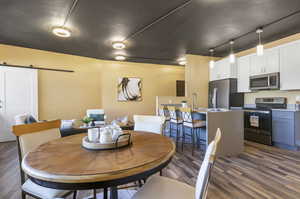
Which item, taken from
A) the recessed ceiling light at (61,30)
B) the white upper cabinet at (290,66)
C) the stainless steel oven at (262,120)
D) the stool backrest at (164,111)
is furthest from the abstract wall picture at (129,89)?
the white upper cabinet at (290,66)

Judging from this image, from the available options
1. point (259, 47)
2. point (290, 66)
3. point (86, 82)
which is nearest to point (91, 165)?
point (259, 47)

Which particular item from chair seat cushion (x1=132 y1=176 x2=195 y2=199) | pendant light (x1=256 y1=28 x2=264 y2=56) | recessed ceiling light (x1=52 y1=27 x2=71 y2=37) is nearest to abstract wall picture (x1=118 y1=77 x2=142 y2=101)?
recessed ceiling light (x1=52 y1=27 x2=71 y2=37)

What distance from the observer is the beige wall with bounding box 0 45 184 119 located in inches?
184

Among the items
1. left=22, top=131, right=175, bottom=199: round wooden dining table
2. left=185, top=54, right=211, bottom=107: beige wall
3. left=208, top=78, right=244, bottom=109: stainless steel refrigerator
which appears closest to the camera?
left=22, top=131, right=175, bottom=199: round wooden dining table

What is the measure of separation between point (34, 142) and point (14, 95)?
3.93 m

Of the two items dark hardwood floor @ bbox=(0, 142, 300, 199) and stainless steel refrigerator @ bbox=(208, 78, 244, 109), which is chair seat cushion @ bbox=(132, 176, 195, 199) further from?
stainless steel refrigerator @ bbox=(208, 78, 244, 109)

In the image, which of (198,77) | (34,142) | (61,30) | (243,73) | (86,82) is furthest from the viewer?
(86,82)

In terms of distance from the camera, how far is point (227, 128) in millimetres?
3020

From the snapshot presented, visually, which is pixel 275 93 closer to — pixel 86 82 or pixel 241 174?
pixel 241 174

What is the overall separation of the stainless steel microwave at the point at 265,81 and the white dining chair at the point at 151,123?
3322mm

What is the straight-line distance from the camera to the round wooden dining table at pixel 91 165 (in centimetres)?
78

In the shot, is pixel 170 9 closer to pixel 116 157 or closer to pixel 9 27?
pixel 116 157

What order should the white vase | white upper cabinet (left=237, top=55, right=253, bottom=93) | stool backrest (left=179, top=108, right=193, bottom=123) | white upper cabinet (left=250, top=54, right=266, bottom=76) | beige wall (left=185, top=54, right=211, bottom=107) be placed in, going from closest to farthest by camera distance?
1. the white vase
2. stool backrest (left=179, top=108, right=193, bottom=123)
3. white upper cabinet (left=250, top=54, right=266, bottom=76)
4. white upper cabinet (left=237, top=55, right=253, bottom=93)
5. beige wall (left=185, top=54, right=211, bottom=107)

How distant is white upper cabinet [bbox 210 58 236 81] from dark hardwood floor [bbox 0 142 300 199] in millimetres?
2275
